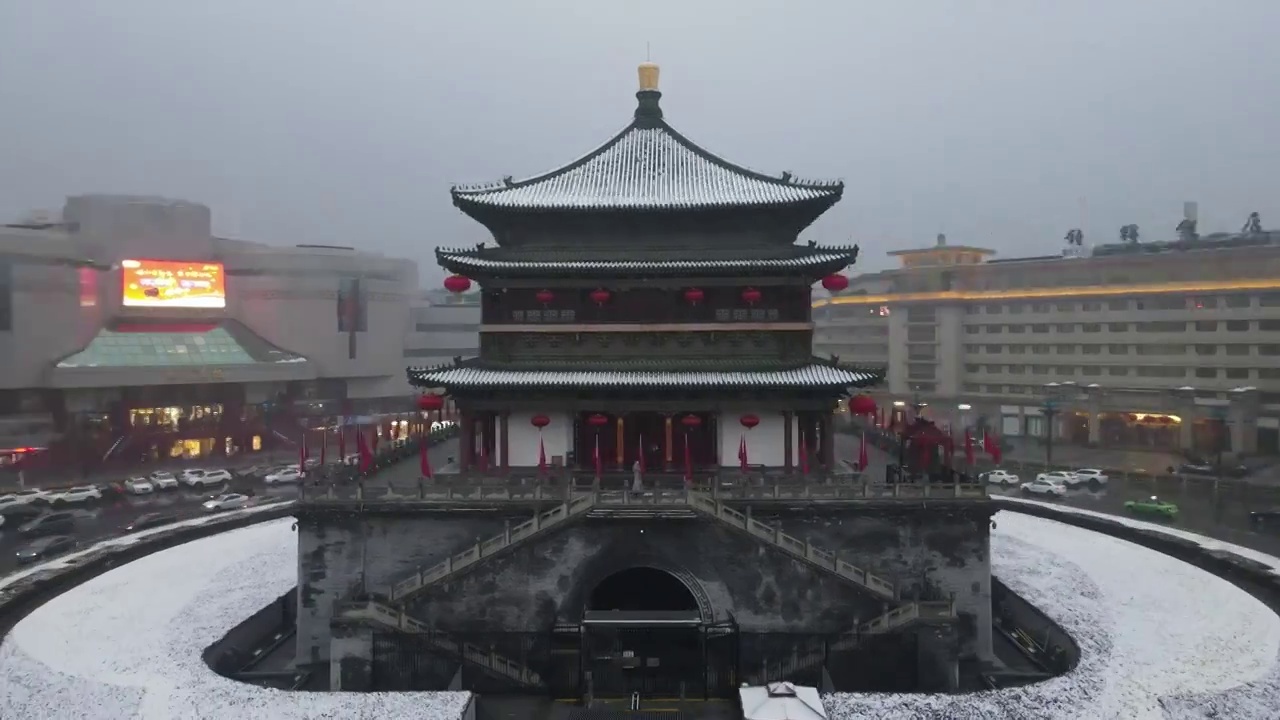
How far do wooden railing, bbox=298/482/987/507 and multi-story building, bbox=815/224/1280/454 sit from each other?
48008mm

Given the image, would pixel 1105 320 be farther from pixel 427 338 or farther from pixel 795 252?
pixel 427 338

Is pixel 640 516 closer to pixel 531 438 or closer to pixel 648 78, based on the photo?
pixel 531 438

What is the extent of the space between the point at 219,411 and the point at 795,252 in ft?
208

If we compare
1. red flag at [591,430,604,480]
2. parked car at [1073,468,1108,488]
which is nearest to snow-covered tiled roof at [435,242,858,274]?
red flag at [591,430,604,480]

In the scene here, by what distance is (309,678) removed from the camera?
30141 millimetres

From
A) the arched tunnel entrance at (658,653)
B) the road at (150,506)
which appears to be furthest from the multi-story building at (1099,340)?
the road at (150,506)

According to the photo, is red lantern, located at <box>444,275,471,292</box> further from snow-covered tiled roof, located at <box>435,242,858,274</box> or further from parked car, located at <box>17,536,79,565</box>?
parked car, located at <box>17,536,79,565</box>

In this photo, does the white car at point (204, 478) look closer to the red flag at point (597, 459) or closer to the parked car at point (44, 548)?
Result: the parked car at point (44, 548)

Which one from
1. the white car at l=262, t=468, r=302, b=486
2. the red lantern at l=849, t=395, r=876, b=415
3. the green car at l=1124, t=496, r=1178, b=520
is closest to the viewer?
the red lantern at l=849, t=395, r=876, b=415

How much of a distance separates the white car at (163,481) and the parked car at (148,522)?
10.4 m

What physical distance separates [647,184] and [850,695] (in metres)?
21.3

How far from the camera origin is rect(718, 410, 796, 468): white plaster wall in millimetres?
34031

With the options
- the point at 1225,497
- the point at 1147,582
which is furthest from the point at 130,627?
the point at 1225,497

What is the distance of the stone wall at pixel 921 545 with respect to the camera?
30516 mm
